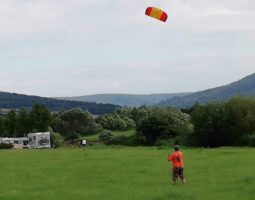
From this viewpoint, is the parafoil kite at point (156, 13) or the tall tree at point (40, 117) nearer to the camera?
the parafoil kite at point (156, 13)

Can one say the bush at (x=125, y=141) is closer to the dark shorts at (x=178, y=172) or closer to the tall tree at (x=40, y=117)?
the tall tree at (x=40, y=117)

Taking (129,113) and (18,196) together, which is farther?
(129,113)

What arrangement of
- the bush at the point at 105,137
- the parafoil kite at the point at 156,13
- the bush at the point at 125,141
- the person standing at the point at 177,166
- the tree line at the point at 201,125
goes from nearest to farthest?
the person standing at the point at 177,166, the parafoil kite at the point at 156,13, the tree line at the point at 201,125, the bush at the point at 125,141, the bush at the point at 105,137

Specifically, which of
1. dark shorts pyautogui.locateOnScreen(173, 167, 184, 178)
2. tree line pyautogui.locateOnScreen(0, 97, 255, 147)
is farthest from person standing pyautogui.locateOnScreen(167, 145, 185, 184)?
tree line pyautogui.locateOnScreen(0, 97, 255, 147)

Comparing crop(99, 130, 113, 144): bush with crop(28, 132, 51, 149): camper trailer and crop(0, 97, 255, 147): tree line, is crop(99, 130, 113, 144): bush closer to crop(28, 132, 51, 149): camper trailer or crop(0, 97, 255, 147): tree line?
crop(0, 97, 255, 147): tree line

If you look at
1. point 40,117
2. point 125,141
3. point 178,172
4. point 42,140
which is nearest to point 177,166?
point 178,172

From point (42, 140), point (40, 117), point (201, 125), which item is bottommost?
point (42, 140)

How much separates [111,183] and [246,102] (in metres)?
69.0

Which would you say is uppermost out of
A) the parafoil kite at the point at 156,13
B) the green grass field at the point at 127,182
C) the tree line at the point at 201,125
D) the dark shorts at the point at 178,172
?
the parafoil kite at the point at 156,13

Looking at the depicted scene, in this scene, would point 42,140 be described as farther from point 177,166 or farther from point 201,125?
point 177,166

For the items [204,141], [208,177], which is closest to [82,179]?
[208,177]

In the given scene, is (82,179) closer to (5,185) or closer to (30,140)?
(5,185)

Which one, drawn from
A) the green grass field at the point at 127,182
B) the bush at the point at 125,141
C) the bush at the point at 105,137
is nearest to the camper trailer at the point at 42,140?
the bush at the point at 125,141

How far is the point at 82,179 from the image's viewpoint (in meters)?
31.1
